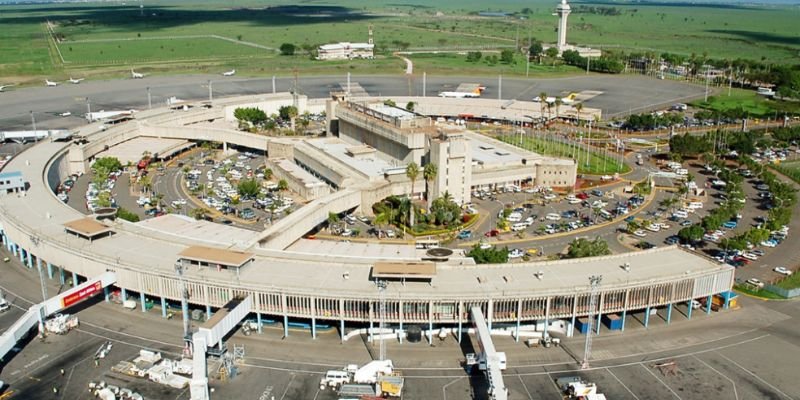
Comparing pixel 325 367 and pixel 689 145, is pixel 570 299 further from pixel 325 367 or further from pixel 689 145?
pixel 689 145

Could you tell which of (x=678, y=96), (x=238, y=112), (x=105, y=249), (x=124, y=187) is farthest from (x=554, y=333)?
(x=678, y=96)

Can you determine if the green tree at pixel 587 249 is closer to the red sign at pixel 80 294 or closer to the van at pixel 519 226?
the van at pixel 519 226

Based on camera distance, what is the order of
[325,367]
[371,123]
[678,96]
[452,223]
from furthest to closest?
[678,96], [371,123], [452,223], [325,367]

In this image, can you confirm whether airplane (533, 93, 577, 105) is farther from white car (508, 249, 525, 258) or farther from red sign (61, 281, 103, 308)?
red sign (61, 281, 103, 308)

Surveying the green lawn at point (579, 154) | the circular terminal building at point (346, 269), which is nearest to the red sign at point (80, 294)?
the circular terminal building at point (346, 269)

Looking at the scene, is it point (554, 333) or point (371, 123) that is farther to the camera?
point (371, 123)

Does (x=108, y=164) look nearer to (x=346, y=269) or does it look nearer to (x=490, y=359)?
(x=346, y=269)
